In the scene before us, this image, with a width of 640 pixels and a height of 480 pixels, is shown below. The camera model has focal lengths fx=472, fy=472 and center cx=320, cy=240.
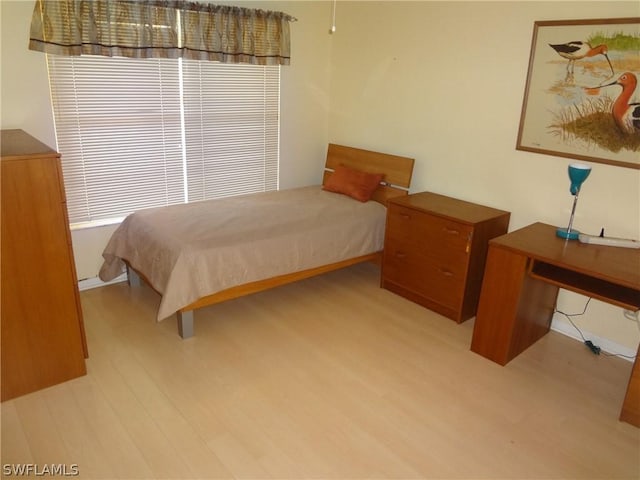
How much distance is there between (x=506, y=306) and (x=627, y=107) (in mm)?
1286

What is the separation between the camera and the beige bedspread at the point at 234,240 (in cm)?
274

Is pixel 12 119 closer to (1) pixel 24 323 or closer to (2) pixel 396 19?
(1) pixel 24 323

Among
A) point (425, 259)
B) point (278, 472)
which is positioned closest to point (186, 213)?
point (425, 259)

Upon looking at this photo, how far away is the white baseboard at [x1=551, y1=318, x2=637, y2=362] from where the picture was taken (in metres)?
2.85

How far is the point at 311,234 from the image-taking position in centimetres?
322

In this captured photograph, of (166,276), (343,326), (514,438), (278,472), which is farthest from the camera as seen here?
(343,326)

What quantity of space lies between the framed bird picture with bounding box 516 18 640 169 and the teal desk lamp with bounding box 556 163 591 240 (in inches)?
7.1

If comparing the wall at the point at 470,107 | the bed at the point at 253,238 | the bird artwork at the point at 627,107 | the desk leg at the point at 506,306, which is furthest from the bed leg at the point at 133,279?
the bird artwork at the point at 627,107

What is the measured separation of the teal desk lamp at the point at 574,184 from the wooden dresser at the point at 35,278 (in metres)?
2.68

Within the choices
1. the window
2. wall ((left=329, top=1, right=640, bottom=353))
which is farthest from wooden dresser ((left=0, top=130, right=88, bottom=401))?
wall ((left=329, top=1, right=640, bottom=353))

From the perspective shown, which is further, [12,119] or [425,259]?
[425,259]

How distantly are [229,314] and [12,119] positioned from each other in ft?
5.92

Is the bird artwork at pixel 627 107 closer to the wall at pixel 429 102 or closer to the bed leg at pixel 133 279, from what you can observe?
the wall at pixel 429 102

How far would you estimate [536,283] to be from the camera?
271 centimetres
